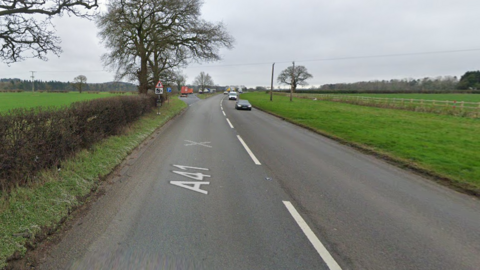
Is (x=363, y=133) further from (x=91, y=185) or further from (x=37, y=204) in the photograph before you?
(x=37, y=204)

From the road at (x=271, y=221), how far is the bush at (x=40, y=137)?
1270mm

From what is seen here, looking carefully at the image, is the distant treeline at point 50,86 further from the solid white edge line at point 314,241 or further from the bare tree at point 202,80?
the solid white edge line at point 314,241

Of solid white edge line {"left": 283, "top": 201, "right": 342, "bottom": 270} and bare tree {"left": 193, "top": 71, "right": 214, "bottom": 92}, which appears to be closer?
solid white edge line {"left": 283, "top": 201, "right": 342, "bottom": 270}

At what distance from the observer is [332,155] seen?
780cm

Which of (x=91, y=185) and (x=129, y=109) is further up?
(x=129, y=109)

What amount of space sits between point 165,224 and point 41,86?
134 meters

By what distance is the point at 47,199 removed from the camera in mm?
3824

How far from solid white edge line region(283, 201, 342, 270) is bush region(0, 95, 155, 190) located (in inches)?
174

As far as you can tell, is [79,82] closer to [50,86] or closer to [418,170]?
[50,86]

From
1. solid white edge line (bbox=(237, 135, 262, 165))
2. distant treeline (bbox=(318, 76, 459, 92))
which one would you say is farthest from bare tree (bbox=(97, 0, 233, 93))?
distant treeline (bbox=(318, 76, 459, 92))

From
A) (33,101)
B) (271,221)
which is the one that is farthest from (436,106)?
(33,101)

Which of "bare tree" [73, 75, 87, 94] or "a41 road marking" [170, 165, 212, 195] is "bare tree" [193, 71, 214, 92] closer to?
"bare tree" [73, 75, 87, 94]

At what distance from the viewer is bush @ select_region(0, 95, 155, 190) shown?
3768 mm

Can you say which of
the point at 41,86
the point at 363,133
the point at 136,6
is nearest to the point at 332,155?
the point at 363,133
